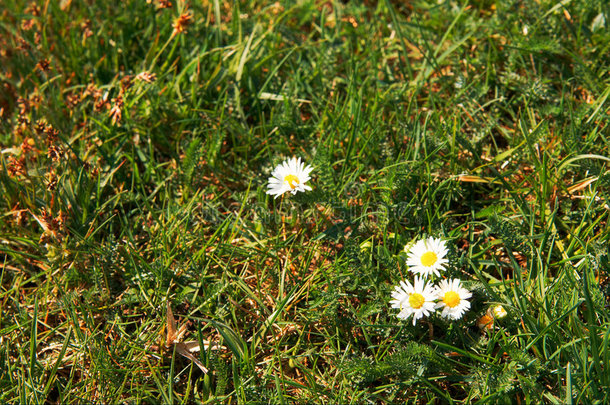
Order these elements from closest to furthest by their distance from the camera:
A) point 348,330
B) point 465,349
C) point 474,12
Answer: point 465,349
point 348,330
point 474,12

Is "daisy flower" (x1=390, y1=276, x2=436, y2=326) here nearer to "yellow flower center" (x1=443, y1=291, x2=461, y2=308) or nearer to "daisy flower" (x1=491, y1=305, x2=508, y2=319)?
"yellow flower center" (x1=443, y1=291, x2=461, y2=308)

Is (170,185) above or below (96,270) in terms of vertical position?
above

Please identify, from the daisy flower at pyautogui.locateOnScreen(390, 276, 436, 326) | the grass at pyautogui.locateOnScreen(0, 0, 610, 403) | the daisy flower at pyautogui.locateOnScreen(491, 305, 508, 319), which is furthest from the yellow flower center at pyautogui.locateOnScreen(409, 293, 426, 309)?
the daisy flower at pyautogui.locateOnScreen(491, 305, 508, 319)

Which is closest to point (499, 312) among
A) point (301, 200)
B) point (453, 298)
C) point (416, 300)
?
point (453, 298)

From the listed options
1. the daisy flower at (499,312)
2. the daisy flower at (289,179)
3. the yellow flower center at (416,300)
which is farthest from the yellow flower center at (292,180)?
the daisy flower at (499,312)

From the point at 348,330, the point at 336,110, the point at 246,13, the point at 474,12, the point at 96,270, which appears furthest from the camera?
the point at 246,13

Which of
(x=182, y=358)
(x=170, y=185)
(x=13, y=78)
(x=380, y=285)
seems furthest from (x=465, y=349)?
(x=13, y=78)

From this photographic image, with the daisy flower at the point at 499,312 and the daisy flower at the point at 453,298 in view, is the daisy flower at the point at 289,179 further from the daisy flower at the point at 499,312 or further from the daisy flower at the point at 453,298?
the daisy flower at the point at 499,312

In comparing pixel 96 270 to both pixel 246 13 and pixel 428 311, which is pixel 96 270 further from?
pixel 246 13

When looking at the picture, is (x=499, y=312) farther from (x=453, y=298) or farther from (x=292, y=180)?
Result: (x=292, y=180)
